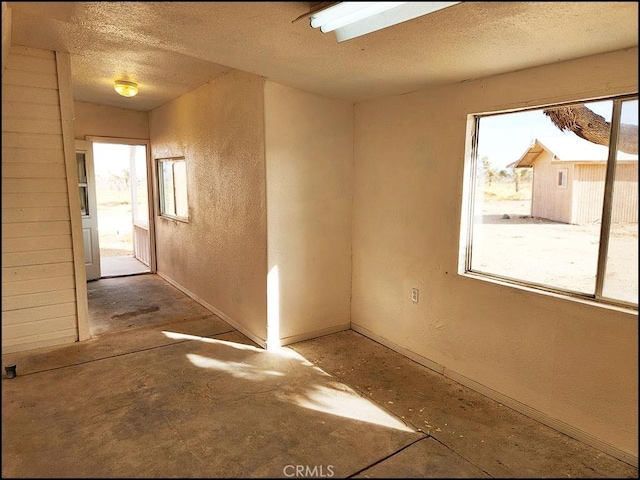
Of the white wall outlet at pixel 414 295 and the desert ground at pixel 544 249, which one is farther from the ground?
the desert ground at pixel 544 249

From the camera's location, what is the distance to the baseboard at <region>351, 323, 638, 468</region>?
2263 mm

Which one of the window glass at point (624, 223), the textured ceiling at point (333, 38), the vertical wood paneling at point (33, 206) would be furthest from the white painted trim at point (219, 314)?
the window glass at point (624, 223)

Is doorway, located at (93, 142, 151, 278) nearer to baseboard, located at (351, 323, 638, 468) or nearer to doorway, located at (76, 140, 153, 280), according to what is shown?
doorway, located at (76, 140, 153, 280)

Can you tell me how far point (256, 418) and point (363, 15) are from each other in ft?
7.66

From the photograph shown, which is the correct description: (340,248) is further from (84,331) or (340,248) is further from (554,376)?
(84,331)

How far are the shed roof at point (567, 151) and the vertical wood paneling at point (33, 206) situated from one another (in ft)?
11.9

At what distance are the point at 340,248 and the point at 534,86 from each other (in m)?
2.15

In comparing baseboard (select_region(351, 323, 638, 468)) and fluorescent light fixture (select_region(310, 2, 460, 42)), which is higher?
fluorescent light fixture (select_region(310, 2, 460, 42))

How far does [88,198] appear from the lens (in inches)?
227

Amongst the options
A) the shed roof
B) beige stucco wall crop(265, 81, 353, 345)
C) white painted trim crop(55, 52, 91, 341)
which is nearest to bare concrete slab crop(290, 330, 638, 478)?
beige stucco wall crop(265, 81, 353, 345)

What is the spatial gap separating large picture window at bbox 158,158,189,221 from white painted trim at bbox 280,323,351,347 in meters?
2.31

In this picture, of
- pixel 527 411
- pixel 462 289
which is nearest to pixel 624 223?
pixel 462 289

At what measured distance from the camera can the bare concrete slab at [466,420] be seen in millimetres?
2191

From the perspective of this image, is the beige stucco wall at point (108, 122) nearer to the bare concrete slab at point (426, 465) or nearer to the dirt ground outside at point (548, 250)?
the dirt ground outside at point (548, 250)
